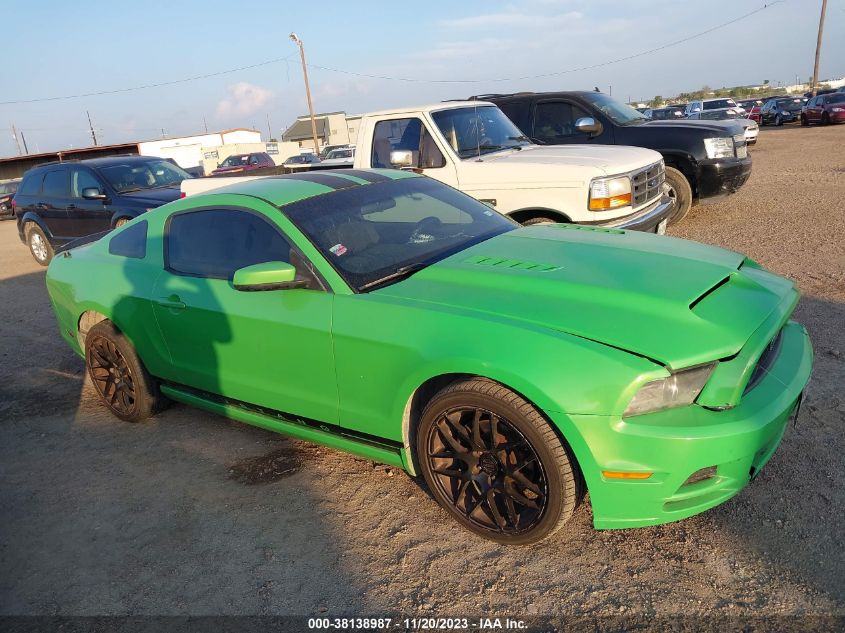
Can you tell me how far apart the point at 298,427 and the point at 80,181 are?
8.09m

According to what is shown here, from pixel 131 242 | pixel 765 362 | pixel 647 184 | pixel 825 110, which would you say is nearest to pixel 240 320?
pixel 131 242

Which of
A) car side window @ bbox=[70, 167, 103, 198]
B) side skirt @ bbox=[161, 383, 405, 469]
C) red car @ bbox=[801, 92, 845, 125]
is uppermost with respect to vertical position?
car side window @ bbox=[70, 167, 103, 198]

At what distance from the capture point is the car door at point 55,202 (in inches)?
393

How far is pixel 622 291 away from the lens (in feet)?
9.46

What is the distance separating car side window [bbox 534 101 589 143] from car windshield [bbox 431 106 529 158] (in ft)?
5.36

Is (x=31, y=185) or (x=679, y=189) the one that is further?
(x=31, y=185)

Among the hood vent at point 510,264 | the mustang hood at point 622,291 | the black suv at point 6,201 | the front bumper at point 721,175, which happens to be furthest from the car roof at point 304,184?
the black suv at point 6,201

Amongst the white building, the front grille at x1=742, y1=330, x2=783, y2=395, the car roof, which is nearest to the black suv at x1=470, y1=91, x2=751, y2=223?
the car roof

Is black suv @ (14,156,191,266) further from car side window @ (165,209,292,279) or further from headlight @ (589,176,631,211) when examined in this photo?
headlight @ (589,176,631,211)

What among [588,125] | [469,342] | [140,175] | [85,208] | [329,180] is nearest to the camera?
[469,342]

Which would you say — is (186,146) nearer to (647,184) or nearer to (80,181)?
(80,181)

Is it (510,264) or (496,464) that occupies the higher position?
(510,264)

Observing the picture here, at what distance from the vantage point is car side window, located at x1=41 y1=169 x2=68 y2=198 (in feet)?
32.9

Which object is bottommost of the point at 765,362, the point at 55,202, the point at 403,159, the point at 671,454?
the point at 671,454
